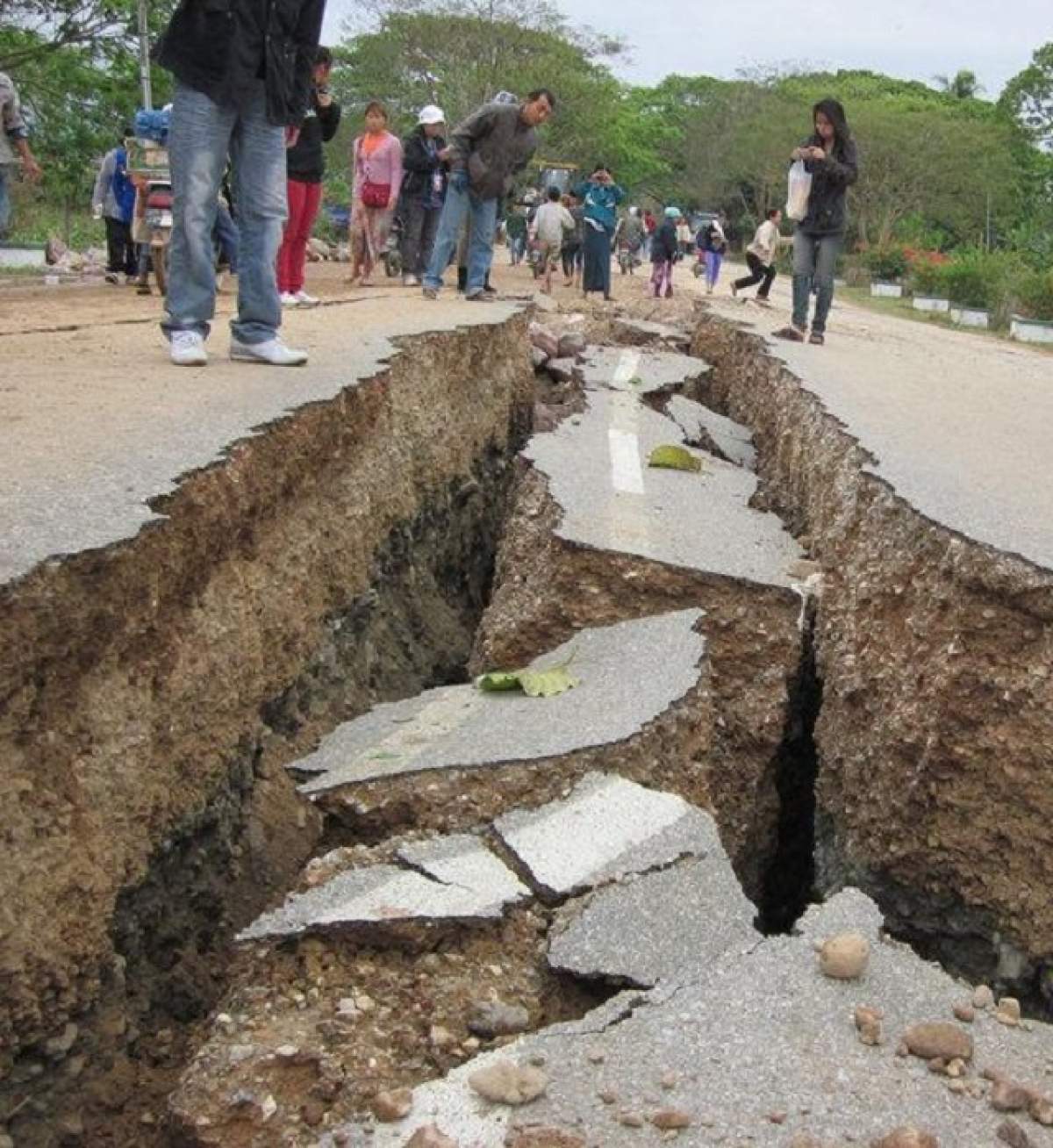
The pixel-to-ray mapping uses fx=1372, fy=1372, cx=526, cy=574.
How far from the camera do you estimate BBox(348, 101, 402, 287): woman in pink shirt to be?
10.0 metres

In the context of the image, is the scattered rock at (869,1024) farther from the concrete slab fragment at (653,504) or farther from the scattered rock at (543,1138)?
the concrete slab fragment at (653,504)

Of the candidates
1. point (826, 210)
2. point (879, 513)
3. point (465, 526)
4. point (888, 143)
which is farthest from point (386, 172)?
point (888, 143)

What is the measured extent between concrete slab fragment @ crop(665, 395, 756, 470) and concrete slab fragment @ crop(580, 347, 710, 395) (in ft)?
0.79

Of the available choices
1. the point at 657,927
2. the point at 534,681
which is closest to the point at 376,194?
the point at 534,681

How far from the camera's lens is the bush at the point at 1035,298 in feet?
59.8

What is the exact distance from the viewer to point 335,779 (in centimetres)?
276

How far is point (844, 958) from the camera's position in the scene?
2078 millimetres

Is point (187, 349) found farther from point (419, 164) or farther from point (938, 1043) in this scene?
point (419, 164)

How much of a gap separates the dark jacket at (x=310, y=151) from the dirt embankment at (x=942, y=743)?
15.9ft

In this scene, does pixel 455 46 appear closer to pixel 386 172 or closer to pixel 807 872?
pixel 386 172

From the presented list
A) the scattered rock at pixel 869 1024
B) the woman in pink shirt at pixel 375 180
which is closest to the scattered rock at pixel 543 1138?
the scattered rock at pixel 869 1024

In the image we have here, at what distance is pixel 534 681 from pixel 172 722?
908mm

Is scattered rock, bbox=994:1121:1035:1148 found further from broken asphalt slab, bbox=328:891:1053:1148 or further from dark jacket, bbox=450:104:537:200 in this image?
dark jacket, bbox=450:104:537:200

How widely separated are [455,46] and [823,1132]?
91.8 feet
